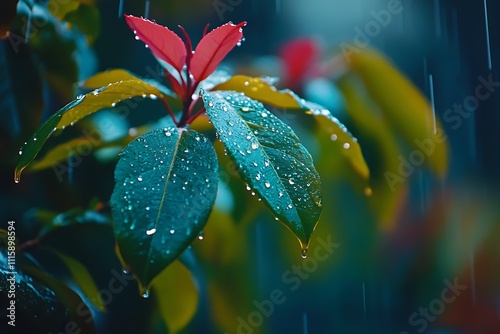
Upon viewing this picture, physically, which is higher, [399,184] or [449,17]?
[449,17]

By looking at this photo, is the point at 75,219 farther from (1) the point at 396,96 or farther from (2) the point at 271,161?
(1) the point at 396,96

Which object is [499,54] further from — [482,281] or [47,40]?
[47,40]

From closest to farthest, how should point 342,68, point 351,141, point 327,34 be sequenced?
point 351,141
point 342,68
point 327,34

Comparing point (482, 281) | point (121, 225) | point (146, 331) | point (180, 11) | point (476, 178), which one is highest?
point (180, 11)

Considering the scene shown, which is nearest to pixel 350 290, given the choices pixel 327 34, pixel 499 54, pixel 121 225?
pixel 327 34

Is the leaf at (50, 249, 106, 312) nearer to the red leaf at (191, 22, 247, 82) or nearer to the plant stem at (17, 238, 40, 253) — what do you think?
the plant stem at (17, 238, 40, 253)

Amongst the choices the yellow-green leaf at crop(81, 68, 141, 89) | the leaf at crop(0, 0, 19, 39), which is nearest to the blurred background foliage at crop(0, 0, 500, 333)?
the leaf at crop(0, 0, 19, 39)
